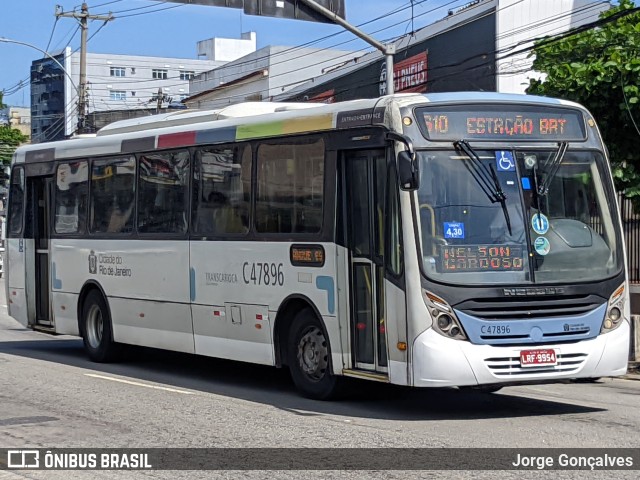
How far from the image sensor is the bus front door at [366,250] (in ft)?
37.1

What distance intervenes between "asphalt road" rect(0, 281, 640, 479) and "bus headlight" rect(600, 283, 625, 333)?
86 centimetres

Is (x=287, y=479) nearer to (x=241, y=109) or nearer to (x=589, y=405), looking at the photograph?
(x=589, y=405)

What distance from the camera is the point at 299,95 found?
5028cm

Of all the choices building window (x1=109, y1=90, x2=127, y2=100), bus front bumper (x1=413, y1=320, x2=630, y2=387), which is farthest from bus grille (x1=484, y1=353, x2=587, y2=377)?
building window (x1=109, y1=90, x2=127, y2=100)

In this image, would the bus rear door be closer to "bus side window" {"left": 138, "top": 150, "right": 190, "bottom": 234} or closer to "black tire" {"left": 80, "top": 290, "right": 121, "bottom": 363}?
"black tire" {"left": 80, "top": 290, "right": 121, "bottom": 363}

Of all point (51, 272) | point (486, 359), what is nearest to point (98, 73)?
point (51, 272)

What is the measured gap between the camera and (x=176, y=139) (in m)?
14.8

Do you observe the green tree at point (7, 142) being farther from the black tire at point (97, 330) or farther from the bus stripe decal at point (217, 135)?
the bus stripe decal at point (217, 135)

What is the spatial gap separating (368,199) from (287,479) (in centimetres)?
402

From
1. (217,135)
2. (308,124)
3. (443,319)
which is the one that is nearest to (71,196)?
(217,135)

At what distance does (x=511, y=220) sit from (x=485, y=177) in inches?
18.8

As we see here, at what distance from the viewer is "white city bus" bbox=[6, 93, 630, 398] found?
35.2 ft

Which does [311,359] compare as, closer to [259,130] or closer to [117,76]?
[259,130]

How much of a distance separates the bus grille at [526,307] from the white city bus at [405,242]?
0.01 meters
